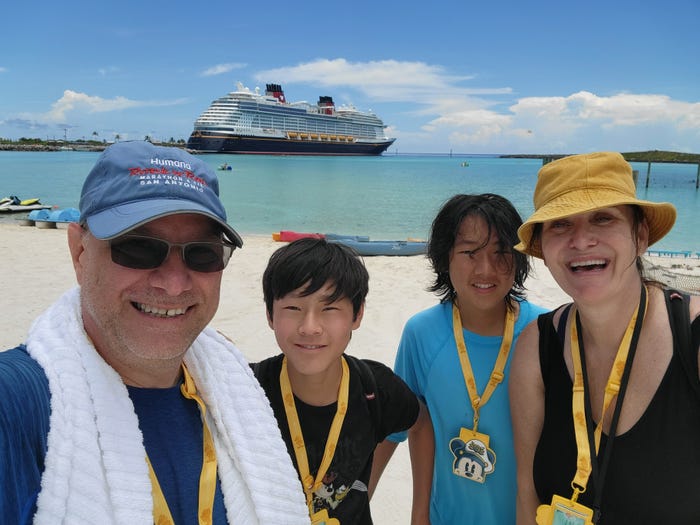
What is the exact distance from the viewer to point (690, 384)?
135cm

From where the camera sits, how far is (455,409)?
1.97 metres

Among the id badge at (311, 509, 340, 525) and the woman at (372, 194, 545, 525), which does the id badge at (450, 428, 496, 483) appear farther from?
the id badge at (311, 509, 340, 525)

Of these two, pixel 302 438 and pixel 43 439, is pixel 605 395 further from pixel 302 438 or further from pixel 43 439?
pixel 43 439

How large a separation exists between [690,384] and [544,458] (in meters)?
0.51

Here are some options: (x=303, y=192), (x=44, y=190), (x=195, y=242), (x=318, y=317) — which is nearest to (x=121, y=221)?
(x=195, y=242)

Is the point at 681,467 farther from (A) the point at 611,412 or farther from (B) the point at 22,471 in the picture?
(B) the point at 22,471

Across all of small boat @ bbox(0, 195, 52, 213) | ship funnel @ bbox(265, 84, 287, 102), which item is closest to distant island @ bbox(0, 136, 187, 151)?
ship funnel @ bbox(265, 84, 287, 102)

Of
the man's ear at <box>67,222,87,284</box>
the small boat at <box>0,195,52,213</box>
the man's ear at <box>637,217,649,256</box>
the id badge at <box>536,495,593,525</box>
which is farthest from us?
the small boat at <box>0,195,52,213</box>

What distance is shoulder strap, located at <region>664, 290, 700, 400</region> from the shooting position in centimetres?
135

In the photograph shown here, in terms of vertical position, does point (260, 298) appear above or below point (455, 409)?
below

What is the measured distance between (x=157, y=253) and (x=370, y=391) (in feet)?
3.37

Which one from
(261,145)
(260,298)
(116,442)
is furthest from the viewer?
(261,145)

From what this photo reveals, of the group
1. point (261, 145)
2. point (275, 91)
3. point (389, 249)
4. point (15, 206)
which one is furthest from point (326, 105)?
point (389, 249)

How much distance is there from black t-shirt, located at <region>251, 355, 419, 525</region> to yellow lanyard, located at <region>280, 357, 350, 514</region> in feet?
0.07
